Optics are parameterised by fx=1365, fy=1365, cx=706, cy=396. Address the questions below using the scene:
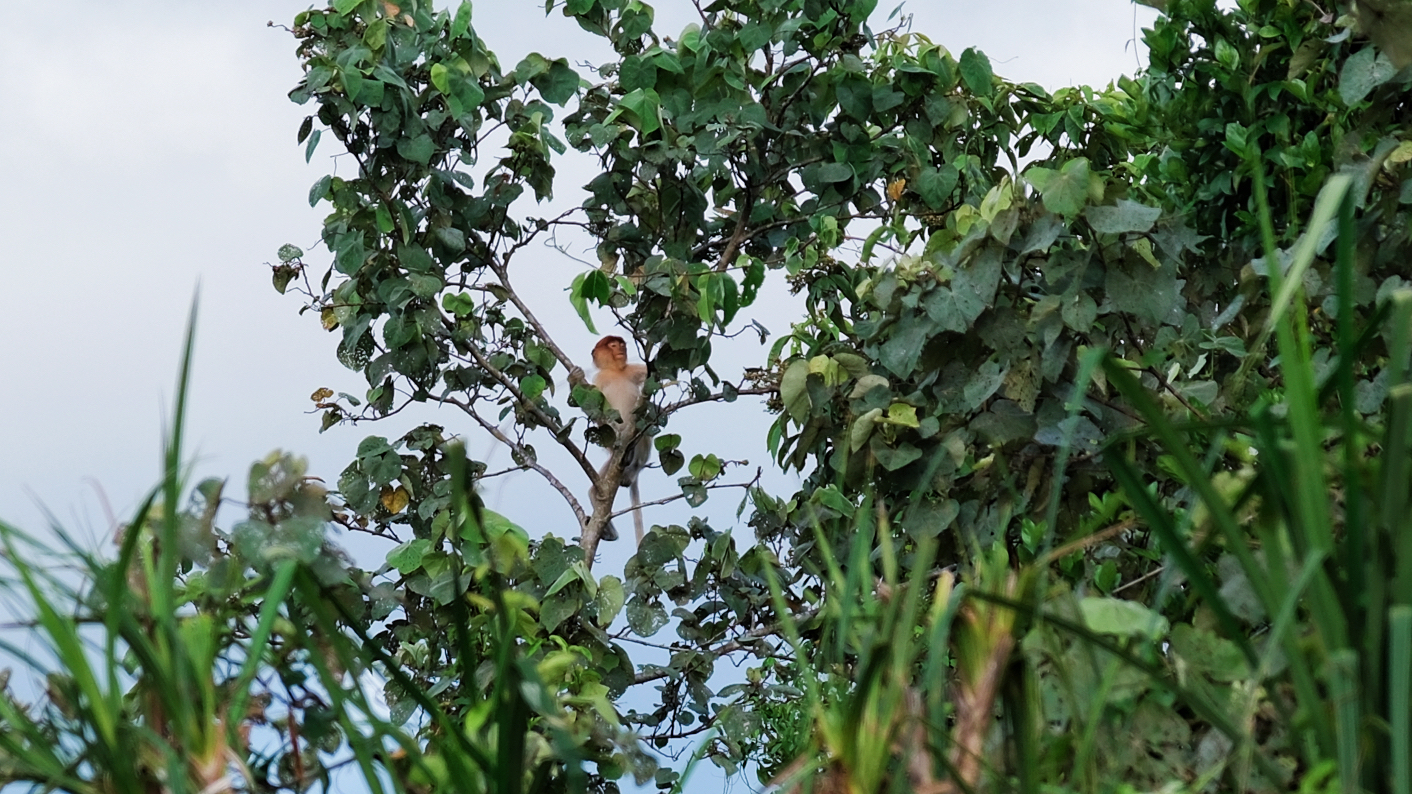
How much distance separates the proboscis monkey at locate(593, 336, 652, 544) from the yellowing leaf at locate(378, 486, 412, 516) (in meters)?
0.52

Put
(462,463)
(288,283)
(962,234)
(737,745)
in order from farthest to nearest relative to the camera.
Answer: (288,283)
(737,745)
(962,234)
(462,463)

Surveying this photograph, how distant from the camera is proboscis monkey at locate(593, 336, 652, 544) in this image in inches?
143

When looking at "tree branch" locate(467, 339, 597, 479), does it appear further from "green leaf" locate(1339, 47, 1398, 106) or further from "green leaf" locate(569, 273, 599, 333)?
"green leaf" locate(1339, 47, 1398, 106)

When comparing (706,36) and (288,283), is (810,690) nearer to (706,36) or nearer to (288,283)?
(706,36)

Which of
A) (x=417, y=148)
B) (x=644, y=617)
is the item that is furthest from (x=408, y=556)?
(x=417, y=148)

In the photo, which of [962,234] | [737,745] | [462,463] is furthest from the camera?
[737,745]

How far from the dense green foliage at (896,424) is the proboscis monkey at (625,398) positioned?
0.09 meters

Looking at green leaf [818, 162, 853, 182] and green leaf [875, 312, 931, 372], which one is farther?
green leaf [818, 162, 853, 182]

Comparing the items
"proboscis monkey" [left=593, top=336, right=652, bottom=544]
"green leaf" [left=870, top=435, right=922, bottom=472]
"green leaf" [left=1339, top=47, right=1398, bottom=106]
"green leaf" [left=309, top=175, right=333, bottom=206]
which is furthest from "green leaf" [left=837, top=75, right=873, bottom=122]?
"green leaf" [left=1339, top=47, right=1398, bottom=106]

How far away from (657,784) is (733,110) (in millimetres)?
1675

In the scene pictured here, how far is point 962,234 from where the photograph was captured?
2330 mm

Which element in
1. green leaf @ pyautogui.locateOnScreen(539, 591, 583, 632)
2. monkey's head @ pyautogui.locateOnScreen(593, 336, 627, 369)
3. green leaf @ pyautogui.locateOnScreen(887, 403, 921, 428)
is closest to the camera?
green leaf @ pyautogui.locateOnScreen(887, 403, 921, 428)

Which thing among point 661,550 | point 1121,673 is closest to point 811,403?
point 661,550

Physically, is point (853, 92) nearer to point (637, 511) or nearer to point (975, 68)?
point (975, 68)
